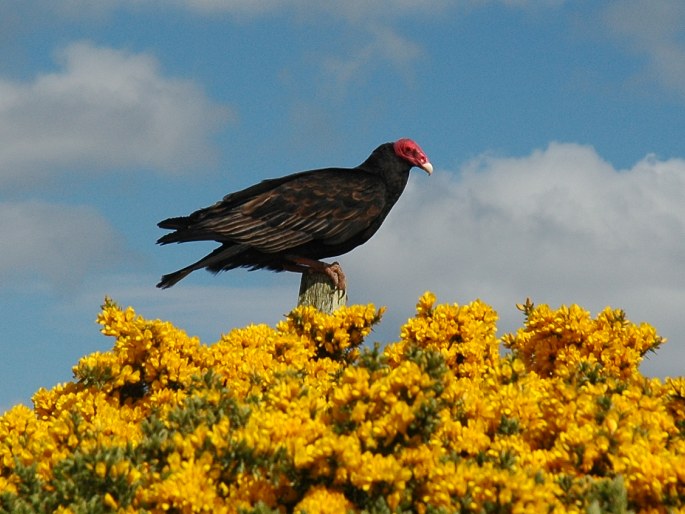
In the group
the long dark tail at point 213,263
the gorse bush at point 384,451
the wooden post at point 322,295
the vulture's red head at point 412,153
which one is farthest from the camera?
the vulture's red head at point 412,153

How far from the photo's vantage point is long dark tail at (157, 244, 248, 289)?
9680 mm

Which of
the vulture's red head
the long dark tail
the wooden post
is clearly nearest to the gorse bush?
the wooden post

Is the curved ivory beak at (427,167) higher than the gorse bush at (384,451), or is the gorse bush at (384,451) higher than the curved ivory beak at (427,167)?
the curved ivory beak at (427,167)

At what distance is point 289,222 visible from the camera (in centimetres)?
981

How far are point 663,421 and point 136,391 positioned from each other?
394 centimetres

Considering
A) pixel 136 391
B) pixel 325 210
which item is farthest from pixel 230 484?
pixel 325 210

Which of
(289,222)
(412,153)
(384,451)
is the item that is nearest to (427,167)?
(412,153)

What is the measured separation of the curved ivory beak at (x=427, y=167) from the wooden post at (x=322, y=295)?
2.52 m

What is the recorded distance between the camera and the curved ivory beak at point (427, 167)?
36.6 feet

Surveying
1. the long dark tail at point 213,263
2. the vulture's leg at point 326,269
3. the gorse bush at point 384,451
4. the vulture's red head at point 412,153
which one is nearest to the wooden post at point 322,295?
the vulture's leg at point 326,269

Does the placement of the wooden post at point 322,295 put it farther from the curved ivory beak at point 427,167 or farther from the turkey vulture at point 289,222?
the curved ivory beak at point 427,167

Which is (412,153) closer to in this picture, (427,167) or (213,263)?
(427,167)

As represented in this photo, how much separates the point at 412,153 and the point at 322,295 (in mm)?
2747

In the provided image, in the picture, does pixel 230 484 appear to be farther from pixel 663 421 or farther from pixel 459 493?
pixel 663 421
